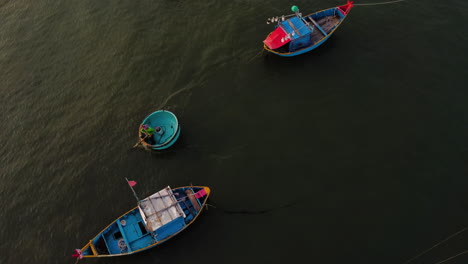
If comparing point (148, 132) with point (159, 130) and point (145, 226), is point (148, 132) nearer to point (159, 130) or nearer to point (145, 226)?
point (159, 130)

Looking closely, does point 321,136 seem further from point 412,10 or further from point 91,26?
point 91,26

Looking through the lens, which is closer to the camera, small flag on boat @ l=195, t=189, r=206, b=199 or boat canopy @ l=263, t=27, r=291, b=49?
small flag on boat @ l=195, t=189, r=206, b=199

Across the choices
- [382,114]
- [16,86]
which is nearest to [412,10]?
[382,114]

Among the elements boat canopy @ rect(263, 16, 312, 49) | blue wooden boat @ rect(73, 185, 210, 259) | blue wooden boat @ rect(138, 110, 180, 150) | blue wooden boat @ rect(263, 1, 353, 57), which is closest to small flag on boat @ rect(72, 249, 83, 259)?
blue wooden boat @ rect(73, 185, 210, 259)

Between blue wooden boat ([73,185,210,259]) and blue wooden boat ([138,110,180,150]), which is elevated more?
blue wooden boat ([138,110,180,150])

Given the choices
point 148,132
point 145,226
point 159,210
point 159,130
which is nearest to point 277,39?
point 159,130

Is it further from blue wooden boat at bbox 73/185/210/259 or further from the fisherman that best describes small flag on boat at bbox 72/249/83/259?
the fisherman

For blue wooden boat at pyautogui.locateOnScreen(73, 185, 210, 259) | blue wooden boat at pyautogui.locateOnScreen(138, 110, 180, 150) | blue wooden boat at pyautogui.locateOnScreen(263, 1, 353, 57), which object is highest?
blue wooden boat at pyautogui.locateOnScreen(263, 1, 353, 57)
